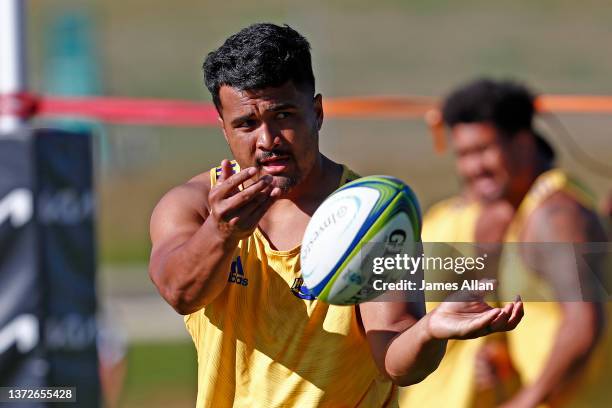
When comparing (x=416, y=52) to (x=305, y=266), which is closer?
(x=305, y=266)

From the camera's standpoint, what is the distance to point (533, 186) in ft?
20.5

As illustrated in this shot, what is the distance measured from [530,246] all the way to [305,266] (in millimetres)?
2620

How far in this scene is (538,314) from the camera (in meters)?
6.01

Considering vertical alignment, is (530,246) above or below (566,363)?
above

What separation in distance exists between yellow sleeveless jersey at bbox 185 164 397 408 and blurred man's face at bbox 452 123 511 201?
2.54 meters

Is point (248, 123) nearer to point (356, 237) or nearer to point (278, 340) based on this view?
point (356, 237)

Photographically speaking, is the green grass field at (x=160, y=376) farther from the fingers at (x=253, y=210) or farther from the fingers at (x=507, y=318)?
the fingers at (x=507, y=318)

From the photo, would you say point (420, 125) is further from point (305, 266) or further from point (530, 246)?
point (305, 266)

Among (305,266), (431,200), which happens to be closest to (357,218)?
(305,266)

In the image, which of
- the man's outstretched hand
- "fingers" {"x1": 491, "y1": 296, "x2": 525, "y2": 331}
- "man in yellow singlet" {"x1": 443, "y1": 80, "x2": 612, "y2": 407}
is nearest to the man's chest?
the man's outstretched hand

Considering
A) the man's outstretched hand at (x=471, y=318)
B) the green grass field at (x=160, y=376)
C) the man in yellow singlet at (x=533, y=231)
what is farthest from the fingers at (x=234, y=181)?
the green grass field at (x=160, y=376)

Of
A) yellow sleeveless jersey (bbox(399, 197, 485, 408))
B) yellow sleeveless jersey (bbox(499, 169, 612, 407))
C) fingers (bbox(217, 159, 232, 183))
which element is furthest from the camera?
yellow sleeveless jersey (bbox(399, 197, 485, 408))

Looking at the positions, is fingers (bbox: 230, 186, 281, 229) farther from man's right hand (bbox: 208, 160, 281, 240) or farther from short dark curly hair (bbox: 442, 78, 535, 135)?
short dark curly hair (bbox: 442, 78, 535, 135)

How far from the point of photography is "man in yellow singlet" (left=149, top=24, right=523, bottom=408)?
143 inches
